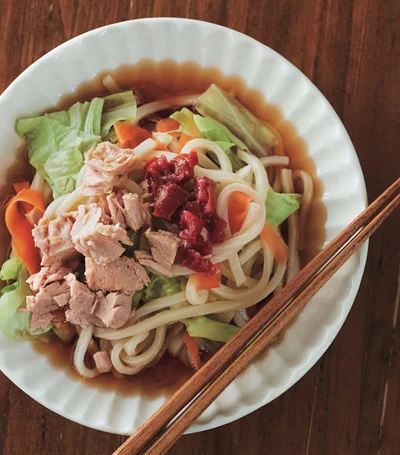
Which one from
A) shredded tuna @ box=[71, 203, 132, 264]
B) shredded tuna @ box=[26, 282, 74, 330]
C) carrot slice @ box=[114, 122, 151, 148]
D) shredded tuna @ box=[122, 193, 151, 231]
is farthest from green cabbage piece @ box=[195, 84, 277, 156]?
shredded tuna @ box=[26, 282, 74, 330]

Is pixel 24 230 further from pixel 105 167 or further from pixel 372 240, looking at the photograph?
pixel 372 240

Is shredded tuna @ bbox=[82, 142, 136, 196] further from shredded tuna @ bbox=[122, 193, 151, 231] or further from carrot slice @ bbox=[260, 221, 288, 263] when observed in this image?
carrot slice @ bbox=[260, 221, 288, 263]

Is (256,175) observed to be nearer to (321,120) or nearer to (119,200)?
(321,120)

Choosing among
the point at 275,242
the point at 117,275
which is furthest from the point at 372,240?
the point at 117,275

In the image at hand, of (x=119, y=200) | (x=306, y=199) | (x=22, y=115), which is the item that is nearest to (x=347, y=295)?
(x=306, y=199)

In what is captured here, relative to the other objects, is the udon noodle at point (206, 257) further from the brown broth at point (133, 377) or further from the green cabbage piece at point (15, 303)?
the green cabbage piece at point (15, 303)

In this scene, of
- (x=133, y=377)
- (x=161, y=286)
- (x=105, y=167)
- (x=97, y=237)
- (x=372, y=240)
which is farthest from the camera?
(x=372, y=240)
